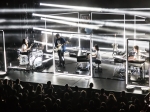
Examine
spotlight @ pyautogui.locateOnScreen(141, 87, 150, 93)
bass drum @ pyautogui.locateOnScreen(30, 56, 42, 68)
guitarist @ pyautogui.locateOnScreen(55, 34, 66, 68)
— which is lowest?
spotlight @ pyautogui.locateOnScreen(141, 87, 150, 93)

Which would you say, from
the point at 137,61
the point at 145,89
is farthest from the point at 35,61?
the point at 145,89

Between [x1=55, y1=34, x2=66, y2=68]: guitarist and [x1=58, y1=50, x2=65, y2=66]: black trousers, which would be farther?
[x1=58, y1=50, x2=65, y2=66]: black trousers

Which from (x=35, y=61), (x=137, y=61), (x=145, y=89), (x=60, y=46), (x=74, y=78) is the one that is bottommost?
(x=145, y=89)

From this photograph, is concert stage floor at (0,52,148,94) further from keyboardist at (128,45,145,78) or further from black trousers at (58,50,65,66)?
keyboardist at (128,45,145,78)

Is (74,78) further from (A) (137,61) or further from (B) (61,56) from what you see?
(A) (137,61)

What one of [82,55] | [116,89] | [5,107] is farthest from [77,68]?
[5,107]

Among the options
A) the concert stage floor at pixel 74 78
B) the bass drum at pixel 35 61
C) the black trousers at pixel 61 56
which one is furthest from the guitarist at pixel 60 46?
the bass drum at pixel 35 61

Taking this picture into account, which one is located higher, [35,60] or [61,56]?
[61,56]

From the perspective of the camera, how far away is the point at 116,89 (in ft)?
35.9

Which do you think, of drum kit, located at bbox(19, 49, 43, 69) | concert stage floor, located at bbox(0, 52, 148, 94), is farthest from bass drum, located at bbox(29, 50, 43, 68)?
concert stage floor, located at bbox(0, 52, 148, 94)

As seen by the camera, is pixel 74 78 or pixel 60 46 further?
pixel 60 46

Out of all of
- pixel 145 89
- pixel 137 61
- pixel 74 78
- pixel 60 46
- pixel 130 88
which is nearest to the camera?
pixel 145 89

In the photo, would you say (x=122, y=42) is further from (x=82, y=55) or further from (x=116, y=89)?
(x=116, y=89)

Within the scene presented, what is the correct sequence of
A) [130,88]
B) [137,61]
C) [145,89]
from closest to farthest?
1. [145,89]
2. [130,88]
3. [137,61]
